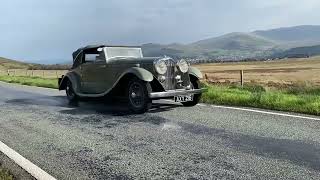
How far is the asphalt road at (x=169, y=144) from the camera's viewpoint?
530 cm

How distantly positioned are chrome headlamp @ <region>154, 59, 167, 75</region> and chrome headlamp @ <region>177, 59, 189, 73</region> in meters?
0.51

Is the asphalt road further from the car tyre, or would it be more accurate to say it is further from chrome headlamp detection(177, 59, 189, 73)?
the car tyre

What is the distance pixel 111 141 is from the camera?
723 centimetres

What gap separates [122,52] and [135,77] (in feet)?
5.70

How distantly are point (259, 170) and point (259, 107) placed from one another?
5.68 m

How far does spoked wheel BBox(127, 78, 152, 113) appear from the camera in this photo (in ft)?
33.1

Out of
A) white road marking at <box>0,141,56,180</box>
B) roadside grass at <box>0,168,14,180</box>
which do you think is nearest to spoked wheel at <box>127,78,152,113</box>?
white road marking at <box>0,141,56,180</box>

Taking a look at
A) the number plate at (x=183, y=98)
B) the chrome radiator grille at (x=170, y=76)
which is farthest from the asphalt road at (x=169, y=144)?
the chrome radiator grille at (x=170, y=76)

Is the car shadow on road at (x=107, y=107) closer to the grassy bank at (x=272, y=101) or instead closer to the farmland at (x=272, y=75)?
the grassy bank at (x=272, y=101)

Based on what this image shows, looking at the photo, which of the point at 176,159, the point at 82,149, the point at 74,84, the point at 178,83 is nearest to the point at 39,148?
the point at 82,149

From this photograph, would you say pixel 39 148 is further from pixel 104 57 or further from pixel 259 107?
pixel 259 107

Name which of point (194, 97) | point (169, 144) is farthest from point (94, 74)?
point (169, 144)

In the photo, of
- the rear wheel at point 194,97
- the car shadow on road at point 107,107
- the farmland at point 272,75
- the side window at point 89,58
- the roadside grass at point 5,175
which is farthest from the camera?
the farmland at point 272,75

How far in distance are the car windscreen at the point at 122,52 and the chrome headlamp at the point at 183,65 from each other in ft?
6.09
